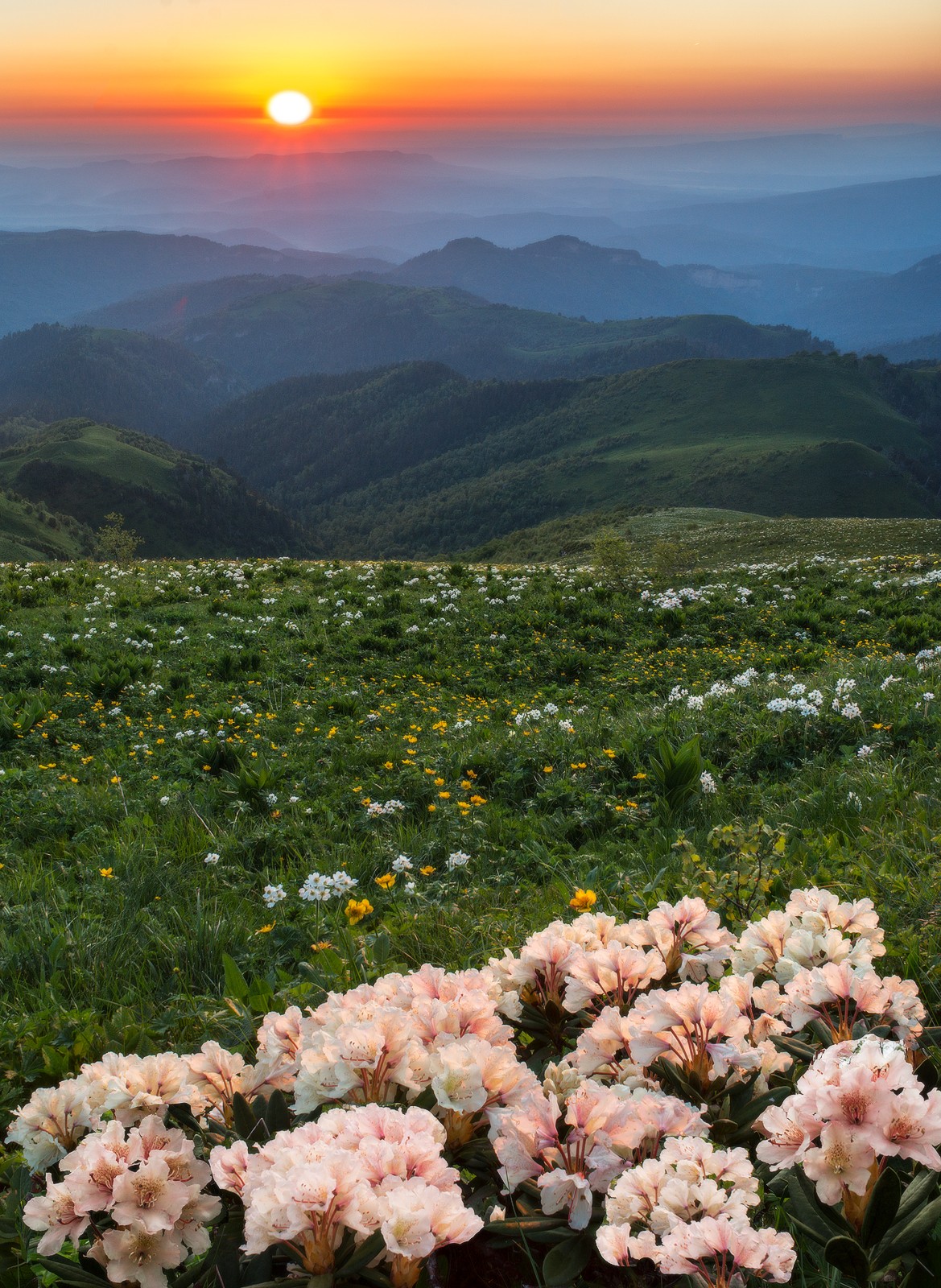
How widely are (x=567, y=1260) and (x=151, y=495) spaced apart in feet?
639

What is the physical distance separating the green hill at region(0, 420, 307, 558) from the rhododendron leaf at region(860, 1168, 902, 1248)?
17371 cm

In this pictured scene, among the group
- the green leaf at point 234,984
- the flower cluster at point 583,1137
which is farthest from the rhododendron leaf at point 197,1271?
the green leaf at point 234,984

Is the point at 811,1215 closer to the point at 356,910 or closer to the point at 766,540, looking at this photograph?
the point at 356,910

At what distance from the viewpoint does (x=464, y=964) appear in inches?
163

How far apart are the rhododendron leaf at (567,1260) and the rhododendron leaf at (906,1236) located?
0.52 m

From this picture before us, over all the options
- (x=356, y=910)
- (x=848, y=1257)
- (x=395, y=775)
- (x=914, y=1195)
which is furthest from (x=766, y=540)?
(x=848, y=1257)

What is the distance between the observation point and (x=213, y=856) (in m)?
5.80

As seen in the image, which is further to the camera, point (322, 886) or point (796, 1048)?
point (322, 886)

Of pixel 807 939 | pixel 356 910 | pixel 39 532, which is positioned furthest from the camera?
pixel 39 532

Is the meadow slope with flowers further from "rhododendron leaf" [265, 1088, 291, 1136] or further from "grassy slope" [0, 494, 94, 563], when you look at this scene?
"grassy slope" [0, 494, 94, 563]

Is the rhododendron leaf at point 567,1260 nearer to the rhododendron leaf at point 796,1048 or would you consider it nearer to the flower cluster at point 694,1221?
the flower cluster at point 694,1221

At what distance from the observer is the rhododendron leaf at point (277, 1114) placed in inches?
77.9

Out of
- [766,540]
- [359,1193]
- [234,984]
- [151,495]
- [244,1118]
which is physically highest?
[151,495]

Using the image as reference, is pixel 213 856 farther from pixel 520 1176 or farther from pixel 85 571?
pixel 85 571
